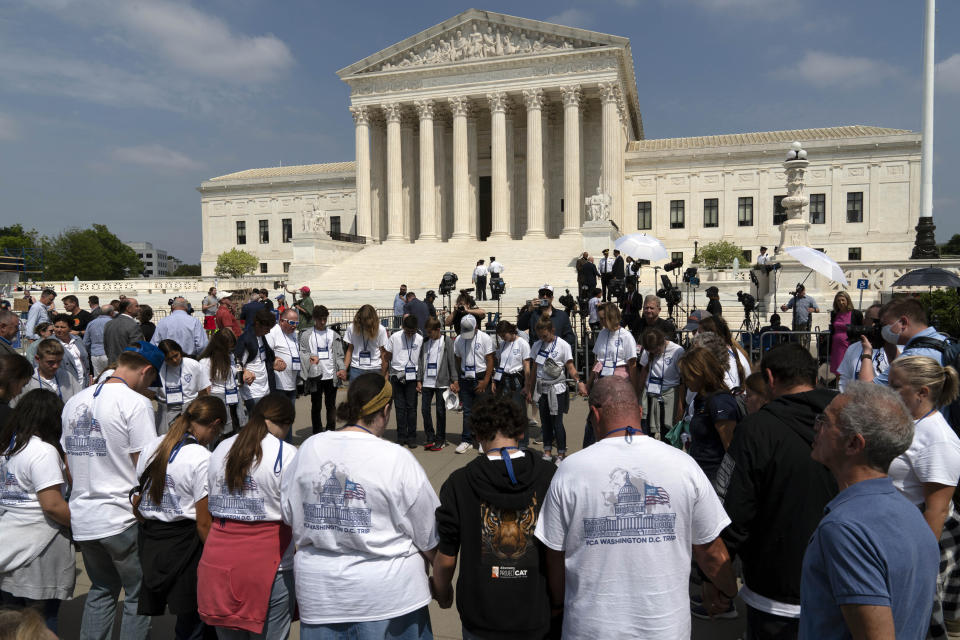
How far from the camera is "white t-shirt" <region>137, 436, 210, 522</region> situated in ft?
11.9

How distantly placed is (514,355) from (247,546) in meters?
5.96

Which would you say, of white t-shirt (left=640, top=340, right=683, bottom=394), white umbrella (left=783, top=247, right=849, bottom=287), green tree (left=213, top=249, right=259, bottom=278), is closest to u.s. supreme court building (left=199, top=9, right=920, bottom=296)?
green tree (left=213, top=249, right=259, bottom=278)

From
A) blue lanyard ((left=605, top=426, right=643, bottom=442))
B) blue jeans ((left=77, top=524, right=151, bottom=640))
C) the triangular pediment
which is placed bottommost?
blue jeans ((left=77, top=524, right=151, bottom=640))

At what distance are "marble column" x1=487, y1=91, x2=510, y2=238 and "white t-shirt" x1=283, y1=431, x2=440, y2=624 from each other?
4164 cm

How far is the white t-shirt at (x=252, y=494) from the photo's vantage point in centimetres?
337

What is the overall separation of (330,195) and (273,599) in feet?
190

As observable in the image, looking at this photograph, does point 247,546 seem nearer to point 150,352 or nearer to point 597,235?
point 150,352

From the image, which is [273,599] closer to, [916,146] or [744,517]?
→ [744,517]

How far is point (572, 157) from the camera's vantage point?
1710 inches

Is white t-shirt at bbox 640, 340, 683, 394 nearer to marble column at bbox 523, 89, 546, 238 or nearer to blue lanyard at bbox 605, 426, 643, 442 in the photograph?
blue lanyard at bbox 605, 426, 643, 442

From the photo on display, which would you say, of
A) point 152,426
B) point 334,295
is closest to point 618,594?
point 152,426

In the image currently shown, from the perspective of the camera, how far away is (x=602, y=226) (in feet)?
114

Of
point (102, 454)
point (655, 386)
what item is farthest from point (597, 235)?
point (102, 454)

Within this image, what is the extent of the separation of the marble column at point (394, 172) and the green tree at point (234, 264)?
1760 centimetres
